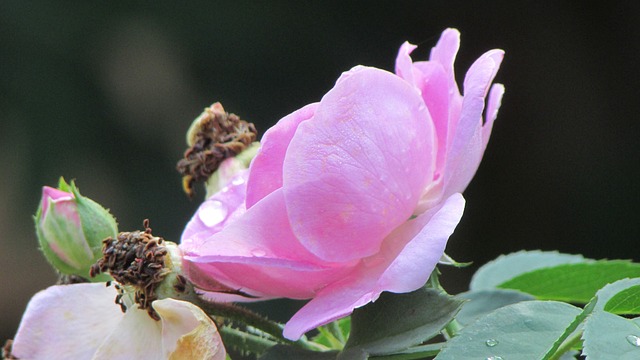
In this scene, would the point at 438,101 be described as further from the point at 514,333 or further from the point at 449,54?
the point at 514,333

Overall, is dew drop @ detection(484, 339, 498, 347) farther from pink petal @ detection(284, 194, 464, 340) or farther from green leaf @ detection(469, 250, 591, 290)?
green leaf @ detection(469, 250, 591, 290)

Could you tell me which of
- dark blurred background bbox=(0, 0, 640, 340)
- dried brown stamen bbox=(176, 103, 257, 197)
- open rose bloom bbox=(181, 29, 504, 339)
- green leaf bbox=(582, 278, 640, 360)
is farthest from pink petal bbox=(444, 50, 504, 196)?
dark blurred background bbox=(0, 0, 640, 340)

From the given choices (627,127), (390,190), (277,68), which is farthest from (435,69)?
(627,127)

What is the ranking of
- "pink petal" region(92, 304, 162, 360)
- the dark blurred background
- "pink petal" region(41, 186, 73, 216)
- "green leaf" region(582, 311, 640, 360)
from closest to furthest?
"green leaf" region(582, 311, 640, 360) → "pink petal" region(92, 304, 162, 360) → "pink petal" region(41, 186, 73, 216) → the dark blurred background

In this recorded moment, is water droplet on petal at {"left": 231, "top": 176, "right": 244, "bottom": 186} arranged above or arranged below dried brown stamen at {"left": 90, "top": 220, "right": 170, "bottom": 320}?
above

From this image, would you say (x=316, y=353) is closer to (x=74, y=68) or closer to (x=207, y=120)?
(x=207, y=120)

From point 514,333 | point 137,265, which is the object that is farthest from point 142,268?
point 514,333

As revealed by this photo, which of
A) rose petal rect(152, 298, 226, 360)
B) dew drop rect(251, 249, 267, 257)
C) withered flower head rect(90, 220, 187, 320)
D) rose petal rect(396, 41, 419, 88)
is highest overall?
rose petal rect(396, 41, 419, 88)

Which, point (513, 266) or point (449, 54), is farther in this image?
point (513, 266)
